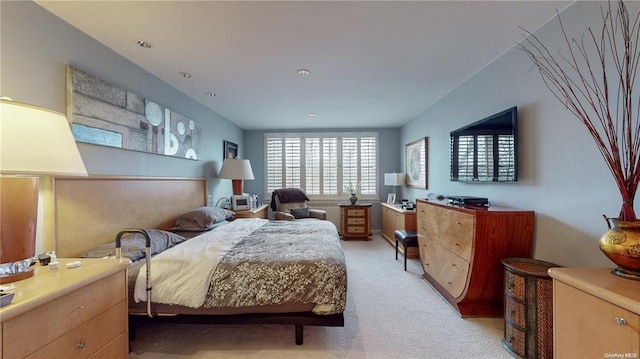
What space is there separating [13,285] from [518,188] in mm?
3414

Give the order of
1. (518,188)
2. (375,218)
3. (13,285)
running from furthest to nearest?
(375,218), (518,188), (13,285)

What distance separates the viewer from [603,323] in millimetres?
1063

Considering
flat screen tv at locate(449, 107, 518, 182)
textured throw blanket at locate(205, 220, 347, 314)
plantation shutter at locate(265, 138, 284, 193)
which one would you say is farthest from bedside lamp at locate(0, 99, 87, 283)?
plantation shutter at locate(265, 138, 284, 193)

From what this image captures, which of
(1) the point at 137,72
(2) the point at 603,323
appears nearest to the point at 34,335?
(2) the point at 603,323

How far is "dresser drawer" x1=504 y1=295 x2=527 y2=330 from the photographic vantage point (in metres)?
1.82

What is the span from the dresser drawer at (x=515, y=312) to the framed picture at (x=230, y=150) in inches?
186

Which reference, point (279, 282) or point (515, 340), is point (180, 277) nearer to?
point (279, 282)

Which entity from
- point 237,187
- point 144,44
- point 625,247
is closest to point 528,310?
point 625,247

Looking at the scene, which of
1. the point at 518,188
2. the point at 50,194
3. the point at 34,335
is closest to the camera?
the point at 34,335

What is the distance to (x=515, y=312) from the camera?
1870mm

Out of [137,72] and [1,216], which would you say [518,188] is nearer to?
[1,216]

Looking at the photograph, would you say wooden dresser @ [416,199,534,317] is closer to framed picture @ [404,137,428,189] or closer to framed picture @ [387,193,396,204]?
framed picture @ [404,137,428,189]

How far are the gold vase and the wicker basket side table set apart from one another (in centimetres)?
63

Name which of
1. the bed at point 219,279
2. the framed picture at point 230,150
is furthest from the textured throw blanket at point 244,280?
the framed picture at point 230,150
